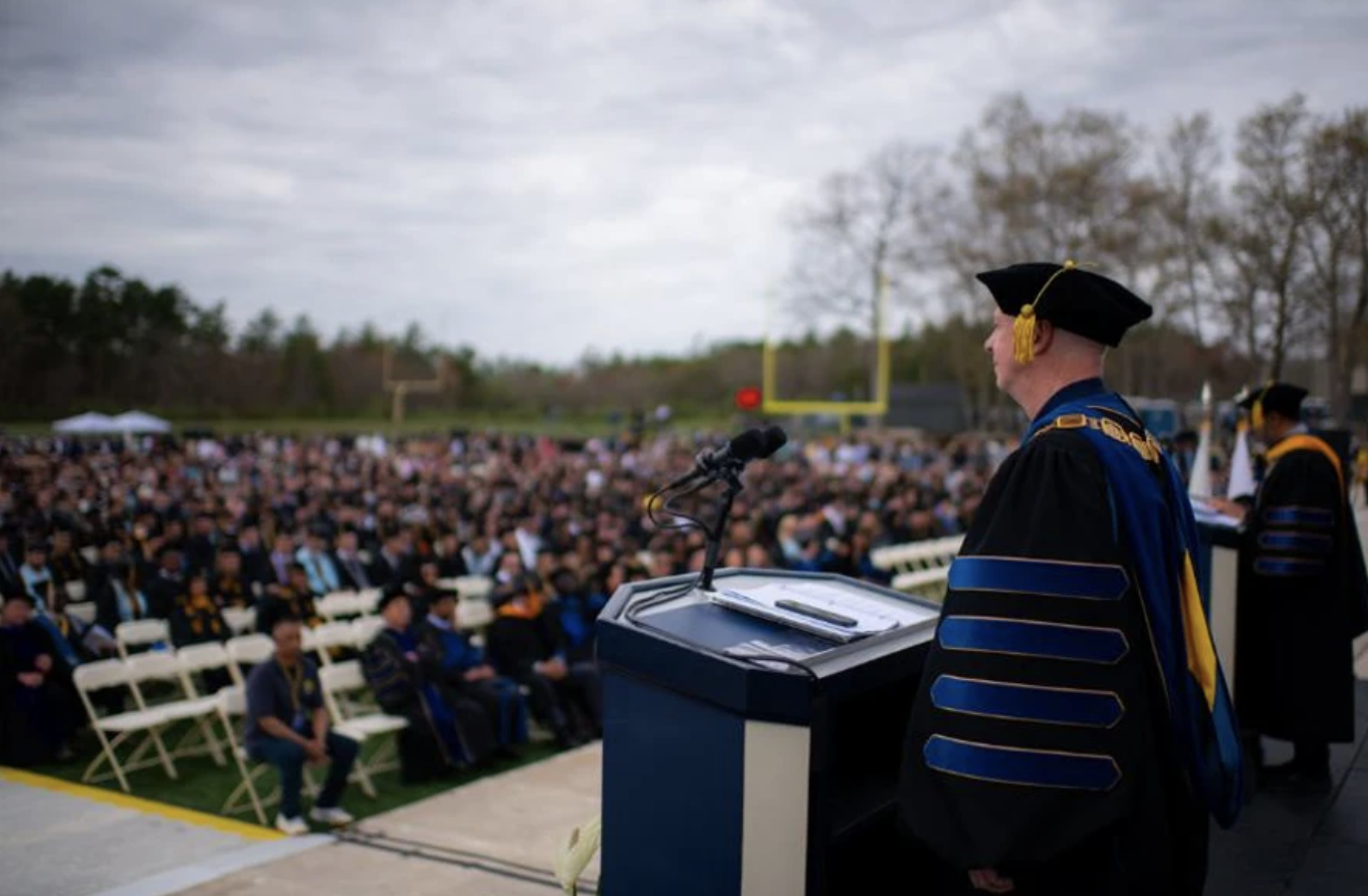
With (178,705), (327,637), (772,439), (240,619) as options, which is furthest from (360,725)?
(772,439)

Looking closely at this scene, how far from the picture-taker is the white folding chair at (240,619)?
30.6ft

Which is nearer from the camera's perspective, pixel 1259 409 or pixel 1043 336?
pixel 1043 336

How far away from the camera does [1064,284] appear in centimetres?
197

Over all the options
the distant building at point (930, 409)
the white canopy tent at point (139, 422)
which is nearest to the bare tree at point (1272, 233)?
the white canopy tent at point (139, 422)

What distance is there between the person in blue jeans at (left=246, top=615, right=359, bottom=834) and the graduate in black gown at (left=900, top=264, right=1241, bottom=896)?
16.5 ft

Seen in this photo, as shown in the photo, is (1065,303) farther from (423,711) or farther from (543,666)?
(543,666)

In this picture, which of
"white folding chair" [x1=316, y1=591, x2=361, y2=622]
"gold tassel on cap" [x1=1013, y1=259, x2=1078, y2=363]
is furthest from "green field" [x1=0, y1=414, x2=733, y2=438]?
"gold tassel on cap" [x1=1013, y1=259, x2=1078, y2=363]

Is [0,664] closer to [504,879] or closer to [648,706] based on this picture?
[504,879]

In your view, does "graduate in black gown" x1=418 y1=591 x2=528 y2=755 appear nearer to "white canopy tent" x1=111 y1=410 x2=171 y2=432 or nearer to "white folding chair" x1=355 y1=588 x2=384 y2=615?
"white folding chair" x1=355 y1=588 x2=384 y2=615

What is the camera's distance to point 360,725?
268 inches

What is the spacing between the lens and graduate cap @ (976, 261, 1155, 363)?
1963 mm

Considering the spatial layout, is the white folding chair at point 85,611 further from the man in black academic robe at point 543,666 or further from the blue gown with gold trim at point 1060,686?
the blue gown with gold trim at point 1060,686

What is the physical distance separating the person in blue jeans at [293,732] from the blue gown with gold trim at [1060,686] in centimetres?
506

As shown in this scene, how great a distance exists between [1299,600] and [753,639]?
3.23 m
